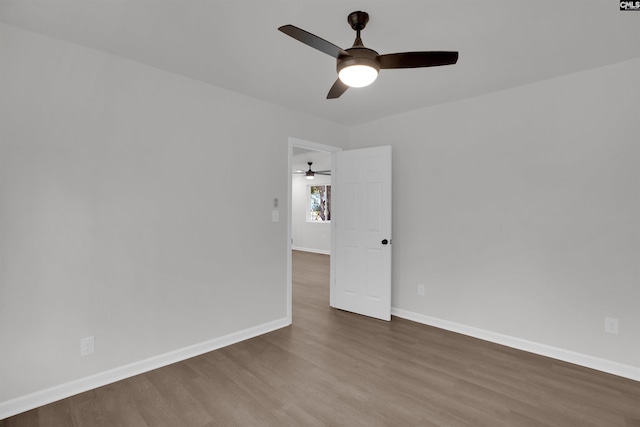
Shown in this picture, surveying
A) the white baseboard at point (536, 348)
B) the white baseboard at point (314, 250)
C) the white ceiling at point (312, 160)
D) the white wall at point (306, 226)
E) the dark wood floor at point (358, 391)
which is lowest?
the dark wood floor at point (358, 391)

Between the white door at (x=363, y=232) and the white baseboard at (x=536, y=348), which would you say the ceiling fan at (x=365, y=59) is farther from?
the white baseboard at (x=536, y=348)

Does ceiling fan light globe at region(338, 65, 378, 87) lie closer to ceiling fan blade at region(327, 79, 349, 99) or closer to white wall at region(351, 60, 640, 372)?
ceiling fan blade at region(327, 79, 349, 99)

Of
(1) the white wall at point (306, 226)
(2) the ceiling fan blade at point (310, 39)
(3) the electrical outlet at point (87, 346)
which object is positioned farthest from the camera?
(1) the white wall at point (306, 226)

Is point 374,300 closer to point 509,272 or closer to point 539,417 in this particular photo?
point 509,272

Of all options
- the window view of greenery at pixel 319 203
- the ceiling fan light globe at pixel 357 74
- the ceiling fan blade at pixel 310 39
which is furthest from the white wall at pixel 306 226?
the ceiling fan blade at pixel 310 39

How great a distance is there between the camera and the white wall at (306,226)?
369 inches

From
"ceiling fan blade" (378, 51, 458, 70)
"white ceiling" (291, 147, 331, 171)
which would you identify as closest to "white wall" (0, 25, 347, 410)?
"ceiling fan blade" (378, 51, 458, 70)

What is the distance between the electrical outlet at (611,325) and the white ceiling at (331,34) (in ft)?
6.95

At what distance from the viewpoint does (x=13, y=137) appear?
205 cm

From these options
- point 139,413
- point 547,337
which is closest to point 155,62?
point 139,413

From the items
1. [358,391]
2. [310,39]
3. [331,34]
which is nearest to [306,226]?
[358,391]

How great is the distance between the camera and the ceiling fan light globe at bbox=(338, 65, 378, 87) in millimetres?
1808

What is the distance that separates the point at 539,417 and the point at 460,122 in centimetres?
273

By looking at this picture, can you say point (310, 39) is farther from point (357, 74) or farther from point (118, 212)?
point (118, 212)
